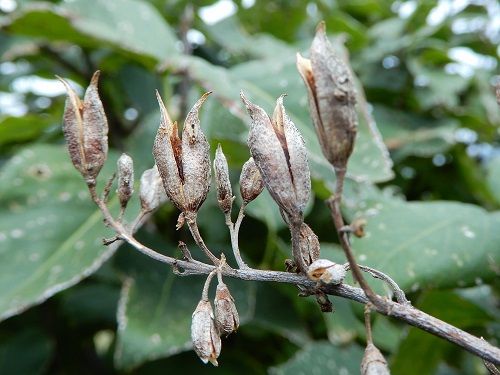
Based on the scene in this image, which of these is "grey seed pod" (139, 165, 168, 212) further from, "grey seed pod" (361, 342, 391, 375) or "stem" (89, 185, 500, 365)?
"grey seed pod" (361, 342, 391, 375)

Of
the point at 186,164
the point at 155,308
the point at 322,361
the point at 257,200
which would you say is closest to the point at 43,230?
the point at 155,308

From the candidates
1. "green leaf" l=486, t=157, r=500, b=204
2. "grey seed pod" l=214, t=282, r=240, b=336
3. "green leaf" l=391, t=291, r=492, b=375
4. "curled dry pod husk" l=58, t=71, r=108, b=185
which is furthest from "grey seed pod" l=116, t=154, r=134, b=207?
"green leaf" l=486, t=157, r=500, b=204

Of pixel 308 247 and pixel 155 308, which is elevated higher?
pixel 308 247

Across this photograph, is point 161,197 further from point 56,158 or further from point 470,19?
point 470,19

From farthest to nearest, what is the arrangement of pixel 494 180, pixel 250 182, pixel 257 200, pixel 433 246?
pixel 494 180 → pixel 257 200 → pixel 433 246 → pixel 250 182

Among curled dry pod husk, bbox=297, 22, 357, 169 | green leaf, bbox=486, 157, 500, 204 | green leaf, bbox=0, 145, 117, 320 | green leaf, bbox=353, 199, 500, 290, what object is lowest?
green leaf, bbox=0, 145, 117, 320

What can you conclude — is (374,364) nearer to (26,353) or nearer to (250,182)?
(250,182)
